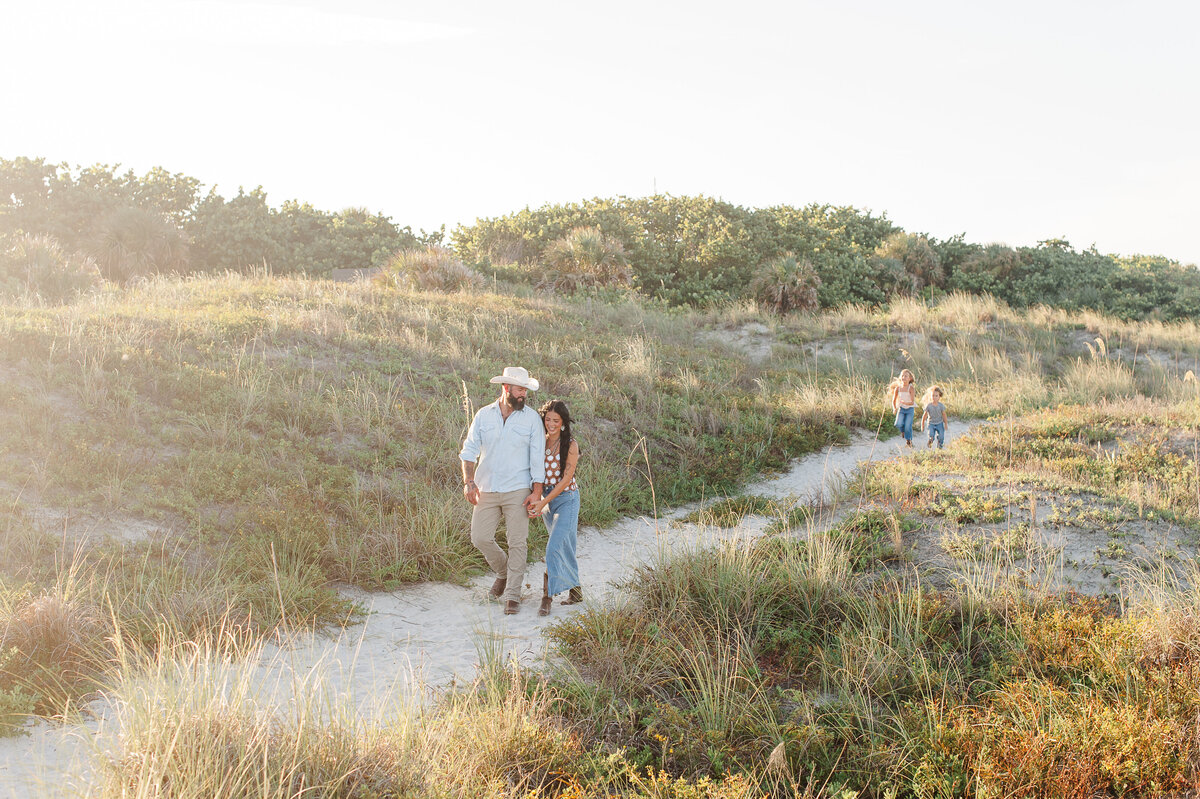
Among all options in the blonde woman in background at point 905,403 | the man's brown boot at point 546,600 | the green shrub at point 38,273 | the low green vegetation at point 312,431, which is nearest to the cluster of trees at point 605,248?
the green shrub at point 38,273

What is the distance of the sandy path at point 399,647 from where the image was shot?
3881 millimetres

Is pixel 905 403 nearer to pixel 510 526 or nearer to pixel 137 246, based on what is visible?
pixel 510 526

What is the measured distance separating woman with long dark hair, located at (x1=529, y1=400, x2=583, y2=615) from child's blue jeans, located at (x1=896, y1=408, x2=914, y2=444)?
7835 millimetres

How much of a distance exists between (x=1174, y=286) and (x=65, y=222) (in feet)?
131

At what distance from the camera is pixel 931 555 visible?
710cm

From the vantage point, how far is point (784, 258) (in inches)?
1053

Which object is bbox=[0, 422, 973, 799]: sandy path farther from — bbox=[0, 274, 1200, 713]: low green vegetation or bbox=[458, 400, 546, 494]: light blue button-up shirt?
bbox=[458, 400, 546, 494]: light blue button-up shirt

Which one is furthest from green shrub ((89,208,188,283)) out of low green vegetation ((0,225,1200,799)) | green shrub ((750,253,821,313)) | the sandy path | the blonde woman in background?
the blonde woman in background

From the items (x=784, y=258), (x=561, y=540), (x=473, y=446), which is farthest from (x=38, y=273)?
(x=784, y=258)

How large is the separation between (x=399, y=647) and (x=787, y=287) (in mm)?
21577

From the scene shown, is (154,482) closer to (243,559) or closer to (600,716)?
(243,559)

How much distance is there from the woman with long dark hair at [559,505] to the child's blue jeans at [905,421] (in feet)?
25.7

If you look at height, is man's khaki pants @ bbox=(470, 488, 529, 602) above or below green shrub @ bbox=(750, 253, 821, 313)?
below

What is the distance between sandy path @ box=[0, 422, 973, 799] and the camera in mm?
3881
